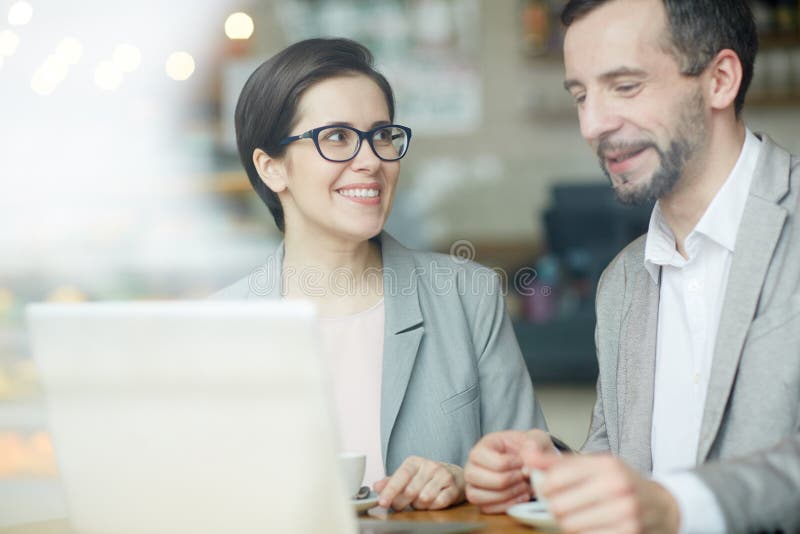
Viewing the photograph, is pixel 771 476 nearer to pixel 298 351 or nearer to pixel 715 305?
pixel 715 305

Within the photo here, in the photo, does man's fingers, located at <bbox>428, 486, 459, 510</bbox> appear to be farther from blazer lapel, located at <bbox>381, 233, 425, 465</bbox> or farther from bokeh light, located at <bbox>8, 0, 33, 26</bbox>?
bokeh light, located at <bbox>8, 0, 33, 26</bbox>

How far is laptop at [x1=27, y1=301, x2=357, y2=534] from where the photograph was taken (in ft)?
3.23

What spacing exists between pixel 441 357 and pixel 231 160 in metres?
2.94

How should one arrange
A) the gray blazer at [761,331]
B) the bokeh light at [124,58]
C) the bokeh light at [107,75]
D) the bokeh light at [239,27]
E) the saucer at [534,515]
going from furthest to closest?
the bokeh light at [107,75] < the bokeh light at [124,58] < the bokeh light at [239,27] < the gray blazer at [761,331] < the saucer at [534,515]

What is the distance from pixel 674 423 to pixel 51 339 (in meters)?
0.97

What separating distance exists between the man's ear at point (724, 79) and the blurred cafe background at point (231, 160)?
155 centimetres

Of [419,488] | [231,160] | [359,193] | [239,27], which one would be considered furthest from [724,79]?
[231,160]

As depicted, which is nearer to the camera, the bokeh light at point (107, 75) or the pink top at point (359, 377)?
the pink top at point (359, 377)

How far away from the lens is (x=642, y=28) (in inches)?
61.6

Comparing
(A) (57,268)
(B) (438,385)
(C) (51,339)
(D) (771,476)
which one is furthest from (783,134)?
(C) (51,339)

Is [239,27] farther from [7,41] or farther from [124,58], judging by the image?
[7,41]

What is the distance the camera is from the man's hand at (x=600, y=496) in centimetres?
101

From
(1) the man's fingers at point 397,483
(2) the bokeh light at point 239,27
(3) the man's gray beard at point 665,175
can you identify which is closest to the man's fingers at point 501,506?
(1) the man's fingers at point 397,483

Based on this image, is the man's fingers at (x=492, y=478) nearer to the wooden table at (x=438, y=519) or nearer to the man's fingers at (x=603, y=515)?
the wooden table at (x=438, y=519)
